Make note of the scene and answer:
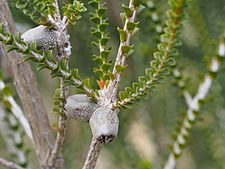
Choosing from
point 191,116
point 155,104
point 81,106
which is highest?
point 81,106

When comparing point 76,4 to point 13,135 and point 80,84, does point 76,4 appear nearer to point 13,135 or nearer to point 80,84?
point 80,84

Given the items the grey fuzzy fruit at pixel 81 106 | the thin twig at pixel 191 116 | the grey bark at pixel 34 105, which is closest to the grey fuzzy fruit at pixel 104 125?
the grey fuzzy fruit at pixel 81 106

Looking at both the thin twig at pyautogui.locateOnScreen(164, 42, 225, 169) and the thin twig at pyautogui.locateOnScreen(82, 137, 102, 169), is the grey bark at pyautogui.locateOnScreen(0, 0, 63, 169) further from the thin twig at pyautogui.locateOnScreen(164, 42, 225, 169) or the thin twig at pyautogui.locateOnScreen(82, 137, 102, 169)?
the thin twig at pyautogui.locateOnScreen(164, 42, 225, 169)

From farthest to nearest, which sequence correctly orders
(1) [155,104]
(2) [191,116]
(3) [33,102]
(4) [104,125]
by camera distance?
1. (1) [155,104]
2. (2) [191,116]
3. (3) [33,102]
4. (4) [104,125]

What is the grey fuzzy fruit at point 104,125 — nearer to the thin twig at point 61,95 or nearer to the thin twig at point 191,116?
the thin twig at point 61,95

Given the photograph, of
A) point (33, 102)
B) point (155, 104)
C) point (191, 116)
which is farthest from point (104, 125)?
point (155, 104)

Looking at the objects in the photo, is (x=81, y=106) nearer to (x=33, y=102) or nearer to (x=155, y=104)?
(x=33, y=102)

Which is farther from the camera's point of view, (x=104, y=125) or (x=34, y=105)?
(x=34, y=105)
